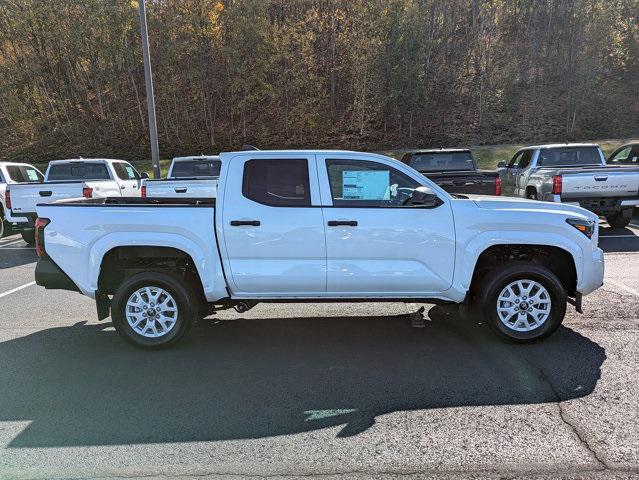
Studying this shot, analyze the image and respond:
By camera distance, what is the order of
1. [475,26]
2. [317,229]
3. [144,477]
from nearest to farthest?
[144,477]
[317,229]
[475,26]

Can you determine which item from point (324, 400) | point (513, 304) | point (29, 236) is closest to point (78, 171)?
point (29, 236)

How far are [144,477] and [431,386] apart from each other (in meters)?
2.28

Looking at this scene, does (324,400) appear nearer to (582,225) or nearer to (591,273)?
(591,273)

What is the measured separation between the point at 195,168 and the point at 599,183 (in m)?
9.11

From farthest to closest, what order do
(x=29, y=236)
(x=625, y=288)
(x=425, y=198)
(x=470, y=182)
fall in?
1. (x=29, y=236)
2. (x=470, y=182)
3. (x=625, y=288)
4. (x=425, y=198)

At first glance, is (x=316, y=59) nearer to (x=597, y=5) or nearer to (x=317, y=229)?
(x=597, y=5)

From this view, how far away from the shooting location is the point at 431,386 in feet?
13.7

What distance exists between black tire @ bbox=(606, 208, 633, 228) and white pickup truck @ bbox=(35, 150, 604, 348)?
7.16 m

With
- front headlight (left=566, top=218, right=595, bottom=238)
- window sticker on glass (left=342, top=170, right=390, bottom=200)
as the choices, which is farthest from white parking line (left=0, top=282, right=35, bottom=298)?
front headlight (left=566, top=218, right=595, bottom=238)

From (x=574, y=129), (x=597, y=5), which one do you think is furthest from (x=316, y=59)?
(x=597, y=5)

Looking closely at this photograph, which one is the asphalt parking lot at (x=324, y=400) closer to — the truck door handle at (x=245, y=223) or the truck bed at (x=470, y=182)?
the truck door handle at (x=245, y=223)

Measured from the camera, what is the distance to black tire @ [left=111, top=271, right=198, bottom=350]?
4.93 m

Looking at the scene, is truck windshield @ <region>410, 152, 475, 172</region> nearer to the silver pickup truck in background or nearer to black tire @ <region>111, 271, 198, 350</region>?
Answer: the silver pickup truck in background

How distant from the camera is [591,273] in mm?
4969
